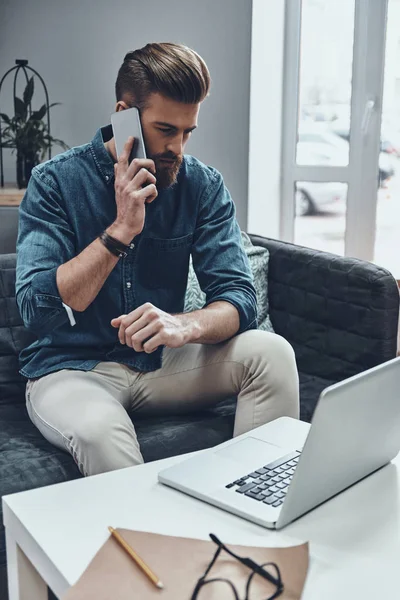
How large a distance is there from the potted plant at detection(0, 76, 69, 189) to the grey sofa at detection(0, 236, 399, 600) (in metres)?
1.01

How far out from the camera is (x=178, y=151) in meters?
1.58

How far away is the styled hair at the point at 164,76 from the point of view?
4.99 feet

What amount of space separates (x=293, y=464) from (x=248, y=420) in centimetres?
42

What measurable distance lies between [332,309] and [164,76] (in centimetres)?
74

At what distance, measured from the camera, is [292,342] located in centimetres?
204

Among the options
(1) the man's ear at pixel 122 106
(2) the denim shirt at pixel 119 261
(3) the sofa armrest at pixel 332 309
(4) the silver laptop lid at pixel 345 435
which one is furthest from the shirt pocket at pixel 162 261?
(4) the silver laptop lid at pixel 345 435

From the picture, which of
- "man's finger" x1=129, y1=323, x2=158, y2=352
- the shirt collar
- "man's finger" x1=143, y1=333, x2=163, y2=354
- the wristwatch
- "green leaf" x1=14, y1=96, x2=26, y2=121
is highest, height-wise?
"green leaf" x1=14, y1=96, x2=26, y2=121

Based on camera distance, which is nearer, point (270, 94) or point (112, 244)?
point (112, 244)

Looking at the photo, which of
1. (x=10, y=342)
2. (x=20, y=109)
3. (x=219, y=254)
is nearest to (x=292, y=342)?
(x=219, y=254)

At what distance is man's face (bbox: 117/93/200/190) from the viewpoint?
5.02 feet

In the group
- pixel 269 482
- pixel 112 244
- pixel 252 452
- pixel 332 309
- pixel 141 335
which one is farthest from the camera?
pixel 332 309

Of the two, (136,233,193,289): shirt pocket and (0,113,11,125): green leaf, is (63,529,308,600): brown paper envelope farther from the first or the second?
(0,113,11,125): green leaf

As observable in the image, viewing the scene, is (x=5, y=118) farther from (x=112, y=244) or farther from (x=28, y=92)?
(x=112, y=244)

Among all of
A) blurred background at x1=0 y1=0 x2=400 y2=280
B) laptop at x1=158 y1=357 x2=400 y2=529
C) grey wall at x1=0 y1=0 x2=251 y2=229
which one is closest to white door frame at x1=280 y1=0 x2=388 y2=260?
blurred background at x1=0 y1=0 x2=400 y2=280
